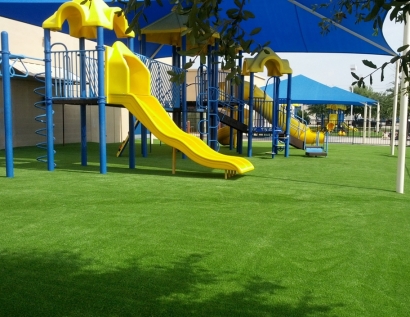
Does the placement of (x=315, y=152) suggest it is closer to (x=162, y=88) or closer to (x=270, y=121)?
(x=270, y=121)

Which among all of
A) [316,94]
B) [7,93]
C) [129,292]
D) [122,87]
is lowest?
[129,292]

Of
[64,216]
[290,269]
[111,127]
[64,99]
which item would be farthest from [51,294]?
[111,127]

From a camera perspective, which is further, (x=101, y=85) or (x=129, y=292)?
(x=101, y=85)

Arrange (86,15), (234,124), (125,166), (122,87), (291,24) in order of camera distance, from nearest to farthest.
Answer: (86,15) → (122,87) → (125,166) → (291,24) → (234,124)

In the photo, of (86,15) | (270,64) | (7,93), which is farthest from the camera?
(270,64)

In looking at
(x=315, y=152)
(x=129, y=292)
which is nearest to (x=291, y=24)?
(x=315, y=152)

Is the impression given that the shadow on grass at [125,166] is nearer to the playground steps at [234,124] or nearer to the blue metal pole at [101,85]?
the blue metal pole at [101,85]

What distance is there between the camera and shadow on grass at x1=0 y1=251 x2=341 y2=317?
313 centimetres

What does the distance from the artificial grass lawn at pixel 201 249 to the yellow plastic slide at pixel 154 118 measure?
4.30ft

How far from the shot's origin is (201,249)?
4566mm

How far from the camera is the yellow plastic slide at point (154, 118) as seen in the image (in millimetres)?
9977

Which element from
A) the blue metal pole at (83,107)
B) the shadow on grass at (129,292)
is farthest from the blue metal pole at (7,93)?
the shadow on grass at (129,292)

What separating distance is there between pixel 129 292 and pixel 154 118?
7.45 metres

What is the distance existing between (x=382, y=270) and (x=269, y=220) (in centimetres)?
199
